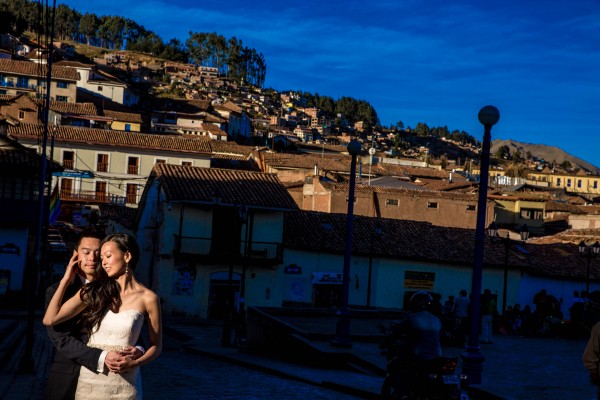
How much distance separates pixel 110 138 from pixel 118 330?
66.6m

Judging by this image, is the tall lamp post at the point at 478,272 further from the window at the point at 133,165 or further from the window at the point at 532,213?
the window at the point at 532,213

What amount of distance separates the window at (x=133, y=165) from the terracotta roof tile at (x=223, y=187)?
27.0 meters

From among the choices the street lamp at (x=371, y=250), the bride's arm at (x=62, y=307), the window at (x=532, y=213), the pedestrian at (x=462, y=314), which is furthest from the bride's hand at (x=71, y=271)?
the window at (x=532, y=213)

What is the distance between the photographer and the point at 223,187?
138 feet

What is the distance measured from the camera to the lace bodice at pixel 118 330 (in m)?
5.50

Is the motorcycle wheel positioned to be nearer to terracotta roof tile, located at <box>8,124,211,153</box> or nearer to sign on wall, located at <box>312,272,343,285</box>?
sign on wall, located at <box>312,272,343,285</box>

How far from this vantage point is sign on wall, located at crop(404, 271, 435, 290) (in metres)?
42.8

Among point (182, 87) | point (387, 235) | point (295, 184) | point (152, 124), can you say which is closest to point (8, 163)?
point (387, 235)

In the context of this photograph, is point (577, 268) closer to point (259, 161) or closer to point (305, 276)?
point (305, 276)

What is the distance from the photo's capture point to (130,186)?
69562mm

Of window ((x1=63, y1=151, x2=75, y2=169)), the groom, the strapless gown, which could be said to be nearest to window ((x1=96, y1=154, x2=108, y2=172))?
window ((x1=63, y1=151, x2=75, y2=169))

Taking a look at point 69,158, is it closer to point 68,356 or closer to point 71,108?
point 71,108

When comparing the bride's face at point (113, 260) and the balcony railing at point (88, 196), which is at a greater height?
the balcony railing at point (88, 196)

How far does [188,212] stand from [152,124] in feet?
257
